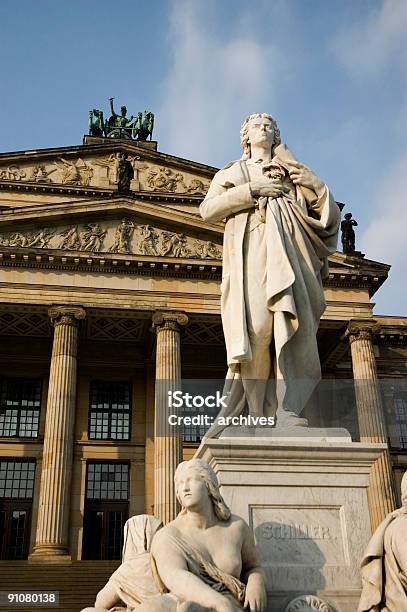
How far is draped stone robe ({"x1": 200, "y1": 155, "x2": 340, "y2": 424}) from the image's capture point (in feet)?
17.6

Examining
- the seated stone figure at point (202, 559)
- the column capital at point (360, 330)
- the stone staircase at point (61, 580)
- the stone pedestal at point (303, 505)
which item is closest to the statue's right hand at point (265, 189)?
the stone pedestal at point (303, 505)

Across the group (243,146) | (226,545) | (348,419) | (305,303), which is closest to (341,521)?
(226,545)

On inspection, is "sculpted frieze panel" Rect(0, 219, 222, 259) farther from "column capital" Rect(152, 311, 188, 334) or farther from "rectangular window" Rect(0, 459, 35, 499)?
"rectangular window" Rect(0, 459, 35, 499)

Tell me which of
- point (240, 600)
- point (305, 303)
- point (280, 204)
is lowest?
point (240, 600)

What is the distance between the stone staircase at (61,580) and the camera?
69.8 ft

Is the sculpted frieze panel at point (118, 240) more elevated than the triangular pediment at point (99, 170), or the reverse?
the triangular pediment at point (99, 170)

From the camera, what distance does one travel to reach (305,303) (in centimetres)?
553

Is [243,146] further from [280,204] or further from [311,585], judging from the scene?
[311,585]

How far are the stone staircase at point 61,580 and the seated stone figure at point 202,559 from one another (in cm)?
1855

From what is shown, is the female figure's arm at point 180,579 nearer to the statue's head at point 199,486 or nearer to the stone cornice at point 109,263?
the statue's head at point 199,486

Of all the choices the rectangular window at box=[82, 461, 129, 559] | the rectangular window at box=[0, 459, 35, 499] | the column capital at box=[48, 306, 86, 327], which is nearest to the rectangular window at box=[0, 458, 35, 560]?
the rectangular window at box=[0, 459, 35, 499]

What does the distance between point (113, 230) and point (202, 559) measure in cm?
2955

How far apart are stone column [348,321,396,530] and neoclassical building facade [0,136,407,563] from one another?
0.07m

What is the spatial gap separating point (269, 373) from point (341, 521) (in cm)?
130
